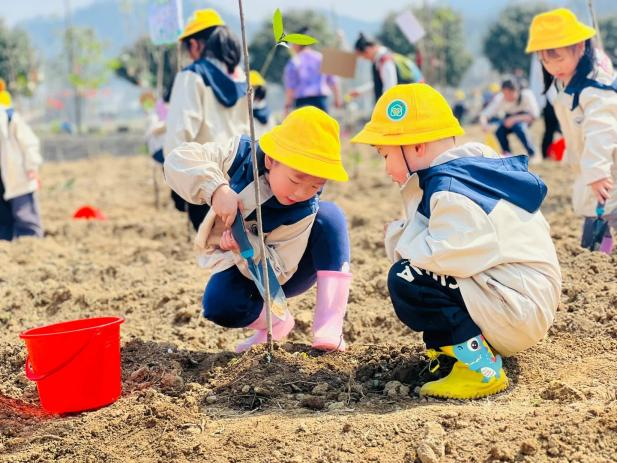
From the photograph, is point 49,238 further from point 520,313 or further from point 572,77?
point 520,313

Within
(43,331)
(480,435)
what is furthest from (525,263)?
(43,331)

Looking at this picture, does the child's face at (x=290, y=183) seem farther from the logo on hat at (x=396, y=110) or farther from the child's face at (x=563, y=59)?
the child's face at (x=563, y=59)

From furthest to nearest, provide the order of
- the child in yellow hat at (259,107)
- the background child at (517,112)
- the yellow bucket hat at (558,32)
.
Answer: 1. the background child at (517,112)
2. the child in yellow hat at (259,107)
3. the yellow bucket hat at (558,32)

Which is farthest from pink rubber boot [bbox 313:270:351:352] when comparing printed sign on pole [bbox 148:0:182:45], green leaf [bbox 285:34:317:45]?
printed sign on pole [bbox 148:0:182:45]

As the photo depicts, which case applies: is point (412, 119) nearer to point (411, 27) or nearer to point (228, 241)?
point (228, 241)

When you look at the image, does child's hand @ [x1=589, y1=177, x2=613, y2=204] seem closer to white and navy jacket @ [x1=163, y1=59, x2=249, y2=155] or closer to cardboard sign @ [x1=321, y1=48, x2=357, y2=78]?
white and navy jacket @ [x1=163, y1=59, x2=249, y2=155]

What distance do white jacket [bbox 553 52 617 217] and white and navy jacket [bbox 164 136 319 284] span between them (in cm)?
156

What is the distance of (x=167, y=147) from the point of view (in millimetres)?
4340

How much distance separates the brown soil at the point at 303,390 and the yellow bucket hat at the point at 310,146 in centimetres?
69

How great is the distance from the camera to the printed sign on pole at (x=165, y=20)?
18.0 ft

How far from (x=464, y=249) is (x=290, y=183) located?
28.5 inches

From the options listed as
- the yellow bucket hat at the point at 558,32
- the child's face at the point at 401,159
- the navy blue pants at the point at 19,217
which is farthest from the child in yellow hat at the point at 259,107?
the child's face at the point at 401,159

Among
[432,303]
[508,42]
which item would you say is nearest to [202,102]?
[432,303]

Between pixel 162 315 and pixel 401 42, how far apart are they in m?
27.7
